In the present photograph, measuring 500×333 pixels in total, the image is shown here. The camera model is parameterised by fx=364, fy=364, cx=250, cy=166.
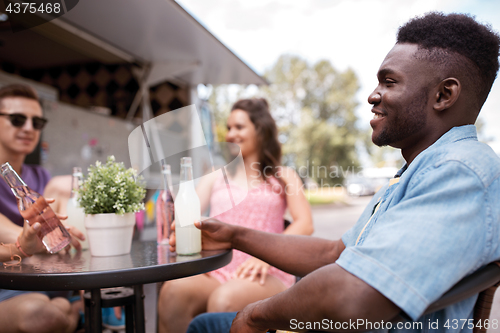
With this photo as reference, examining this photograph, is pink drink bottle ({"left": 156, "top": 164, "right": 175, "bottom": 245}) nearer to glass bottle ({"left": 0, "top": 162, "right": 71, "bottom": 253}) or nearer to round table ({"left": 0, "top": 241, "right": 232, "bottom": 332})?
round table ({"left": 0, "top": 241, "right": 232, "bottom": 332})

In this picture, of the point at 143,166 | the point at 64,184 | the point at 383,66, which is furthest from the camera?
the point at 64,184

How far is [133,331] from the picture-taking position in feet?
4.23

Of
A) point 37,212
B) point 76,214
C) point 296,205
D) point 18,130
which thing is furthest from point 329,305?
point 18,130

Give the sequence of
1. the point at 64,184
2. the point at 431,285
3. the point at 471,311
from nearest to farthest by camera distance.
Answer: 1. the point at 431,285
2. the point at 471,311
3. the point at 64,184

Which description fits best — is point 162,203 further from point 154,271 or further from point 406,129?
point 406,129

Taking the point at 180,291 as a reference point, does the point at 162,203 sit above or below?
above

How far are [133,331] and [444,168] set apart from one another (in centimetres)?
115

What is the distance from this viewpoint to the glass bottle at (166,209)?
51.0 inches

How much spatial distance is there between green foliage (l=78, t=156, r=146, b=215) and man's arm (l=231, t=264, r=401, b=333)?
1.89 ft

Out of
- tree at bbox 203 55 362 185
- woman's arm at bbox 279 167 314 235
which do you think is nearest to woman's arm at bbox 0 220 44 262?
woman's arm at bbox 279 167 314 235

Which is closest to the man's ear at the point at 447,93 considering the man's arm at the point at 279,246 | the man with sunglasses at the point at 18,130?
the man's arm at the point at 279,246

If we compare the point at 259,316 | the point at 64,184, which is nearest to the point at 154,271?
the point at 259,316

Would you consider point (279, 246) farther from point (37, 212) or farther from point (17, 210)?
point (17, 210)

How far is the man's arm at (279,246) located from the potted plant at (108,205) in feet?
0.76
